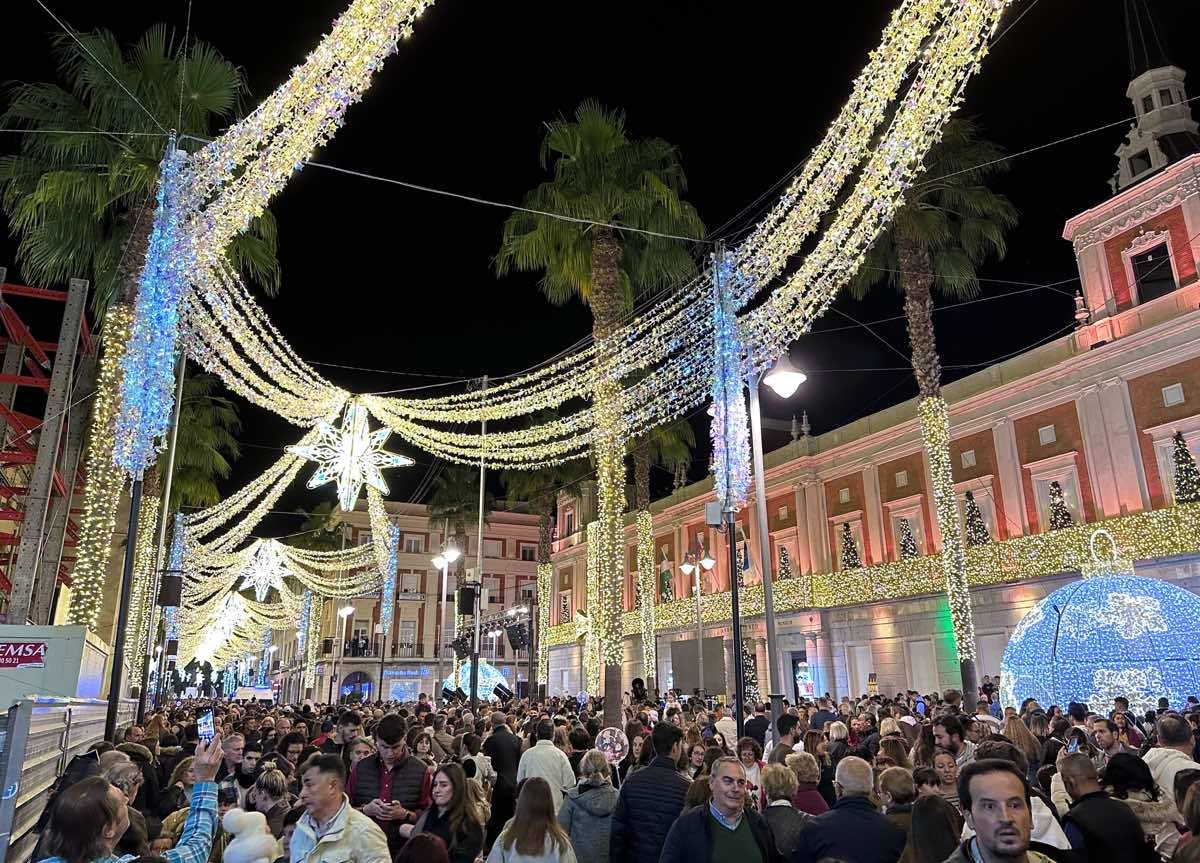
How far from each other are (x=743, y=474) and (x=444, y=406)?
8.34 meters

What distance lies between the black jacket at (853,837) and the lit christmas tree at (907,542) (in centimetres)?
2851

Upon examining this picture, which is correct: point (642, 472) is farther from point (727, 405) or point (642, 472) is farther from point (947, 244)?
point (727, 405)

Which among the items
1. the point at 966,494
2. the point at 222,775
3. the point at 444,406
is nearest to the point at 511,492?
the point at 444,406

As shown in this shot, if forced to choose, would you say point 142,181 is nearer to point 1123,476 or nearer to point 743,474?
point 743,474

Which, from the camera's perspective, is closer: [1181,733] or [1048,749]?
[1181,733]

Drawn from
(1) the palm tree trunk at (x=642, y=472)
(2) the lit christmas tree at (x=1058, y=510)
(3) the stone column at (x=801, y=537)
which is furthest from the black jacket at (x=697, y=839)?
(3) the stone column at (x=801, y=537)

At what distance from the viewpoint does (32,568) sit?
18656 millimetres

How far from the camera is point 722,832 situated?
475 centimetres

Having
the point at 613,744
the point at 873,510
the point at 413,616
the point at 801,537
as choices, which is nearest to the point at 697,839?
the point at 613,744

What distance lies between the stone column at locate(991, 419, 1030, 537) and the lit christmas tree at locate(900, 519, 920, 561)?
12.2 ft

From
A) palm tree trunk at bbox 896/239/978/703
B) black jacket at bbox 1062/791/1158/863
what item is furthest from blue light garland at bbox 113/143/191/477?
palm tree trunk at bbox 896/239/978/703

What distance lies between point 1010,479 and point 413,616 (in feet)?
161

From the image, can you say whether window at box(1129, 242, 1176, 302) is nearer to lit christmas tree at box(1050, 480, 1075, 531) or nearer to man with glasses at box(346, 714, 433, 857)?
lit christmas tree at box(1050, 480, 1075, 531)

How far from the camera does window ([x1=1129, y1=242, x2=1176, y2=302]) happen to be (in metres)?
24.1
